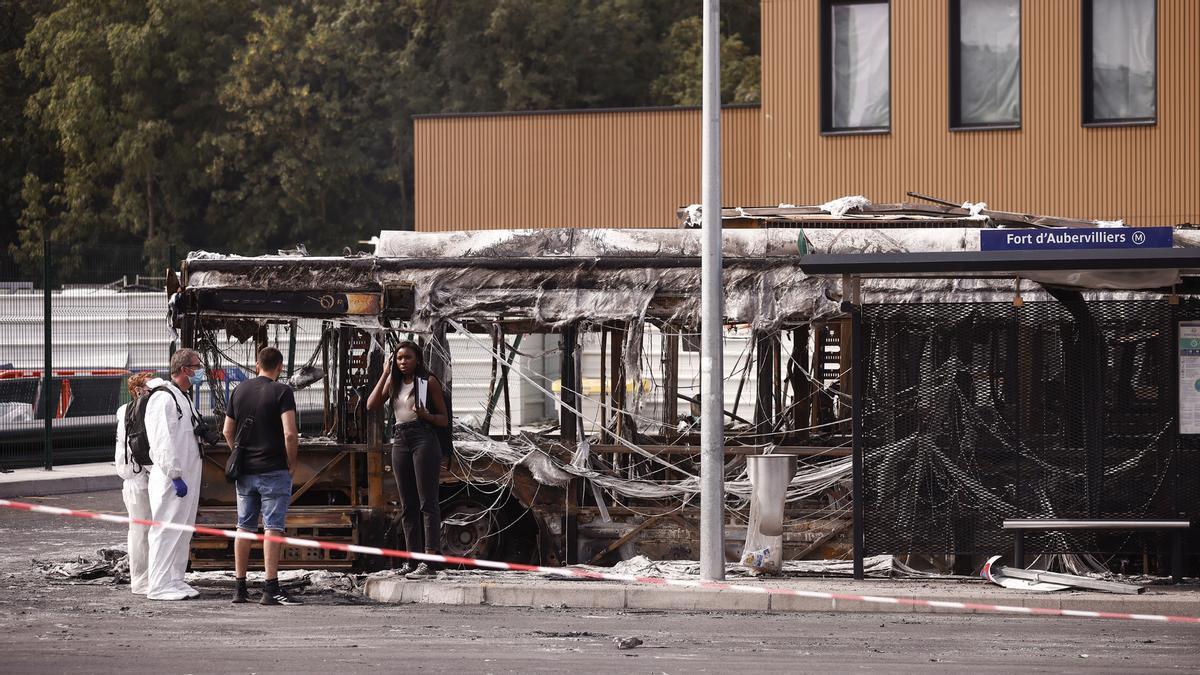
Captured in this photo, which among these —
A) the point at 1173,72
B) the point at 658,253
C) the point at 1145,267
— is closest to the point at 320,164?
the point at 1173,72

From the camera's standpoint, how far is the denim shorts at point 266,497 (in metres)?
11.7

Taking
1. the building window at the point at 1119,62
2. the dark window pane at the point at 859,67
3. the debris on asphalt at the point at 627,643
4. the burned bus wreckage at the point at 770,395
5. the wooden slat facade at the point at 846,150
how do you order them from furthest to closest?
the dark window pane at the point at 859,67
the building window at the point at 1119,62
the wooden slat facade at the point at 846,150
the burned bus wreckage at the point at 770,395
the debris on asphalt at the point at 627,643

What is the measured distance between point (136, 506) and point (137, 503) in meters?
0.02

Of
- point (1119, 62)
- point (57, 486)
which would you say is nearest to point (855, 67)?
point (1119, 62)

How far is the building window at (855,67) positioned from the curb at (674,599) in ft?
41.4

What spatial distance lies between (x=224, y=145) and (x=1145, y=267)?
38.3 metres

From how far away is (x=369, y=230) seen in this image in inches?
1924

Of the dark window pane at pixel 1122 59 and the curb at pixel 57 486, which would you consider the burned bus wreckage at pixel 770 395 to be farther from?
the dark window pane at pixel 1122 59

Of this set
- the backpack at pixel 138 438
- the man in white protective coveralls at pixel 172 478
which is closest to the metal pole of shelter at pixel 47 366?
the backpack at pixel 138 438

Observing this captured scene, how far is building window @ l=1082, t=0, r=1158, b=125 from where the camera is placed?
72.0 feet

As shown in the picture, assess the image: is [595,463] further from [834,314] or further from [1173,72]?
[1173,72]

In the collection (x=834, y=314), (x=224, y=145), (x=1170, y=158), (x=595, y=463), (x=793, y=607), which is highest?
(x=224, y=145)

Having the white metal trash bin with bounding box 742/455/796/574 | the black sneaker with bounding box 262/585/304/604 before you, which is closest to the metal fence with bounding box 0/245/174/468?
the black sneaker with bounding box 262/585/304/604

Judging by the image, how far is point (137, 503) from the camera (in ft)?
39.4
